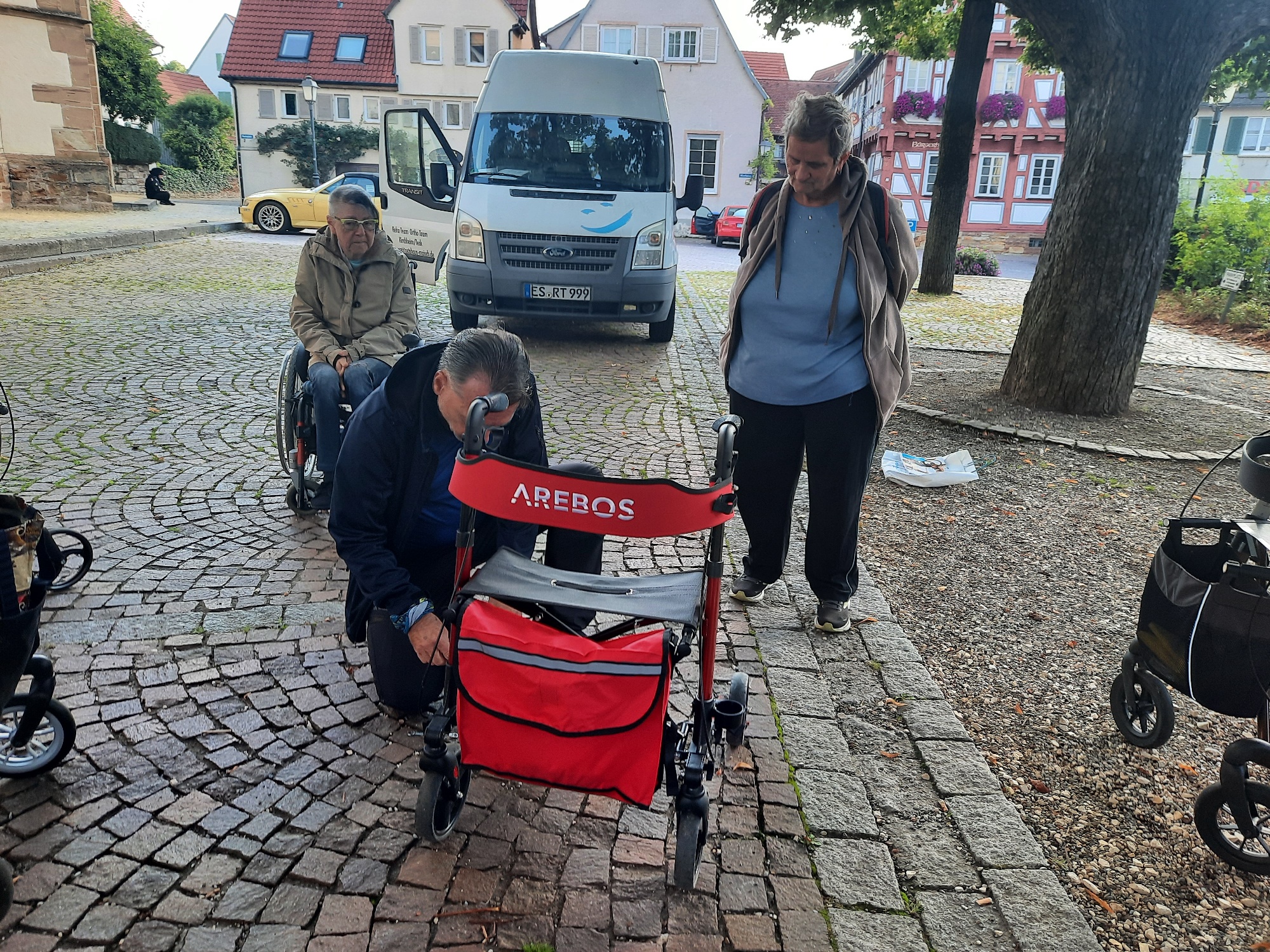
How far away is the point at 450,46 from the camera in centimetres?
3816

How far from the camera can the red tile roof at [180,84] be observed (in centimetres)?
5675

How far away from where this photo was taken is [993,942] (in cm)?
223

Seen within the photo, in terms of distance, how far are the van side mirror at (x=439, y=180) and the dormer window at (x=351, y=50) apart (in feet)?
114

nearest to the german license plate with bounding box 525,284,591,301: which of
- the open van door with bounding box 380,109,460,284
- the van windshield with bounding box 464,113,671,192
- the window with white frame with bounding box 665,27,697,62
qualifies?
the van windshield with bounding box 464,113,671,192

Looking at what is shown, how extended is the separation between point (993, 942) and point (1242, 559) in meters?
1.39

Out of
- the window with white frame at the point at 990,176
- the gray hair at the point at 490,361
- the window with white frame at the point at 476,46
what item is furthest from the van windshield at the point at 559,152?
the window with white frame at the point at 476,46

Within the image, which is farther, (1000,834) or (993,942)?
(1000,834)

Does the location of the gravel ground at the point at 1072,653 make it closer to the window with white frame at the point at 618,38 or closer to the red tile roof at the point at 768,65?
the window with white frame at the point at 618,38

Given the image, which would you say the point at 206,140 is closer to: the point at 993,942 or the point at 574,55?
the point at 574,55

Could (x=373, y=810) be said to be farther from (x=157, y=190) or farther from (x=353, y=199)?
(x=157, y=190)

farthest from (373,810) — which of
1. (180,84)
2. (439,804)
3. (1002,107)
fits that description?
(180,84)

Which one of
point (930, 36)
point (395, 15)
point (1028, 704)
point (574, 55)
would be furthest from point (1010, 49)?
point (1028, 704)

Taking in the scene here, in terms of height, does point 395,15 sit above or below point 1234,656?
above

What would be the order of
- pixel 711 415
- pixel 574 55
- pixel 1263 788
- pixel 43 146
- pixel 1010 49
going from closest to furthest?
pixel 1263 788, pixel 711 415, pixel 574 55, pixel 43 146, pixel 1010 49
